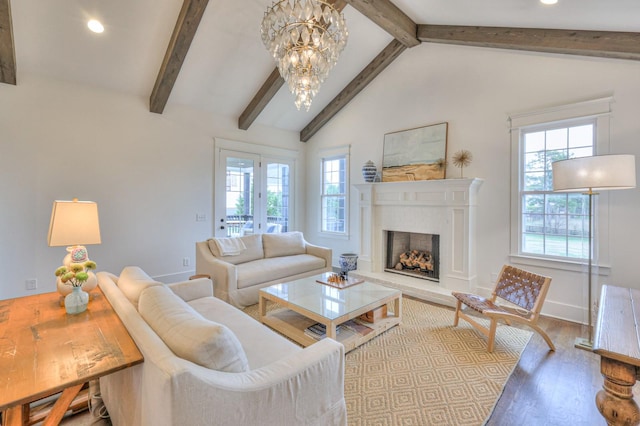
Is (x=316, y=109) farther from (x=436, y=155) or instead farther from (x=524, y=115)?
(x=524, y=115)

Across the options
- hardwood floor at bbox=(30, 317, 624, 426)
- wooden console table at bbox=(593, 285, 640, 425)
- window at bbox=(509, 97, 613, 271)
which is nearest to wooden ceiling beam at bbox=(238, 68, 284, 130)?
window at bbox=(509, 97, 613, 271)

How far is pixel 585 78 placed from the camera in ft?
10.3

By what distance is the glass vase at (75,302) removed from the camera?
1.71m

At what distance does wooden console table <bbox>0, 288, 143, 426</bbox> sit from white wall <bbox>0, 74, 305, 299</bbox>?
2394 mm

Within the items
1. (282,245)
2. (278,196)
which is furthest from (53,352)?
(278,196)

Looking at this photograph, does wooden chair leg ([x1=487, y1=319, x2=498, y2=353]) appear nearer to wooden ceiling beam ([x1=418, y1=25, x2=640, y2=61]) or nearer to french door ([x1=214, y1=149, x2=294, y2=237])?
wooden ceiling beam ([x1=418, y1=25, x2=640, y2=61])

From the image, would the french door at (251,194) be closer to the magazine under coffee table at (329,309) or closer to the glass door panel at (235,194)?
the glass door panel at (235,194)

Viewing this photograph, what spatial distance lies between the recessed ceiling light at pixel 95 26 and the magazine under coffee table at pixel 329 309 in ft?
11.3

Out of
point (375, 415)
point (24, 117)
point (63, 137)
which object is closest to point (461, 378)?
point (375, 415)

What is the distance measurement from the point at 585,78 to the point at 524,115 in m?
0.61

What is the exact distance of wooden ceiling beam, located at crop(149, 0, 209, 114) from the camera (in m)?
3.17

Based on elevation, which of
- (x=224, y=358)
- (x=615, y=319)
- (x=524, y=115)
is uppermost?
(x=524, y=115)

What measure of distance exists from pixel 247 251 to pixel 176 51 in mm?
2672

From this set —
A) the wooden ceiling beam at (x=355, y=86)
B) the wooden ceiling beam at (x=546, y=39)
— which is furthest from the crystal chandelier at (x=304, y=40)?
the wooden ceiling beam at (x=355, y=86)
